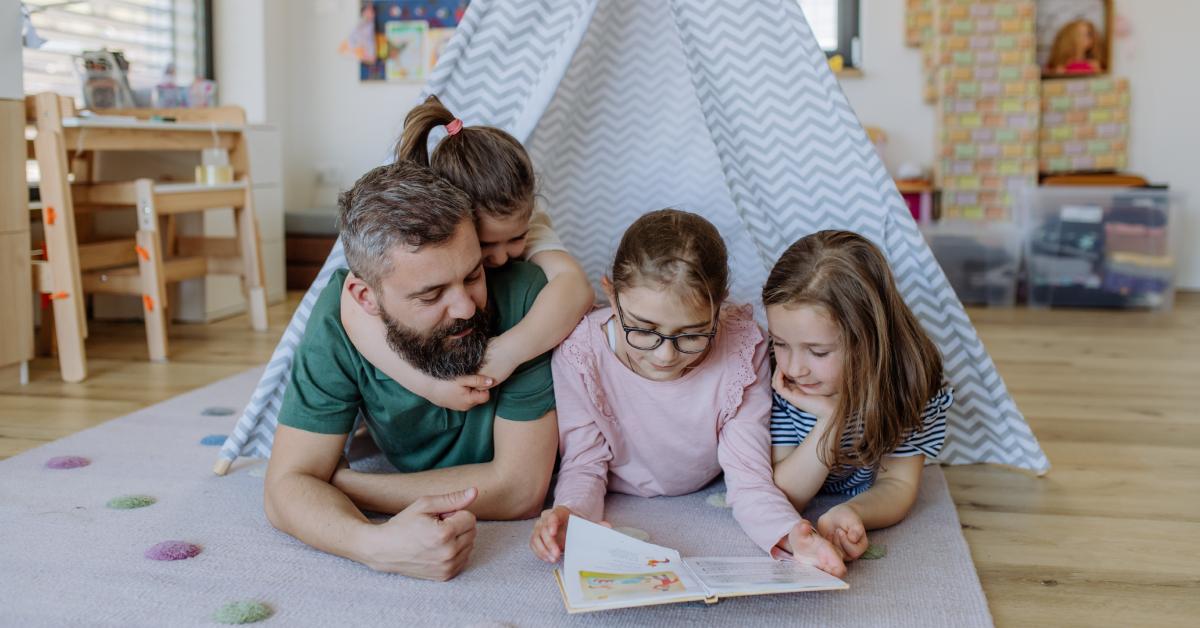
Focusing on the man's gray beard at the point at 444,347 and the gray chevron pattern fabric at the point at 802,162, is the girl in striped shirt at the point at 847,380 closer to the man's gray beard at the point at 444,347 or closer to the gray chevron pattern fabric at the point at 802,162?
the gray chevron pattern fabric at the point at 802,162

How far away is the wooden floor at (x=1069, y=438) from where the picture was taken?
1.45m

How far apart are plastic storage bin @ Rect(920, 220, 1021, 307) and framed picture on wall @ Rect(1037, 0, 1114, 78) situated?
81cm

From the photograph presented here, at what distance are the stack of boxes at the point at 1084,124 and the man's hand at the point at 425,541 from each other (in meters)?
3.91

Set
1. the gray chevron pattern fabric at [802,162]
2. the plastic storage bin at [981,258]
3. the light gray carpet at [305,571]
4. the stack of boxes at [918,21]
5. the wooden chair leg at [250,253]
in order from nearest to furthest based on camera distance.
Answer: the light gray carpet at [305,571] < the gray chevron pattern fabric at [802,162] < the wooden chair leg at [250,253] < the plastic storage bin at [981,258] < the stack of boxes at [918,21]

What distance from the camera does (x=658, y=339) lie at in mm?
1494

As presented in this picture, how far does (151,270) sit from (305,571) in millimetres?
1948

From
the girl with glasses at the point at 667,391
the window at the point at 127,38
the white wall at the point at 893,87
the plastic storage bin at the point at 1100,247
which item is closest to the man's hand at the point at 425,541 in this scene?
the girl with glasses at the point at 667,391

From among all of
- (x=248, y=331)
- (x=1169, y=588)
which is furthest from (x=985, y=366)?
(x=248, y=331)

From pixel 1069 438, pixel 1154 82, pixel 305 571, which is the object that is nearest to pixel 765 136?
pixel 1069 438

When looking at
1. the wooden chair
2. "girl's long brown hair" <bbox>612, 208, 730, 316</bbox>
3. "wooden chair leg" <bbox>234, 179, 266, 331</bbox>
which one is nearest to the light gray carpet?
"girl's long brown hair" <bbox>612, 208, 730, 316</bbox>

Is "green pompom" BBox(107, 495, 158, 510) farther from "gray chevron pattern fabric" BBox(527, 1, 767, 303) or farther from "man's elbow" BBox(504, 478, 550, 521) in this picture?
"gray chevron pattern fabric" BBox(527, 1, 767, 303)

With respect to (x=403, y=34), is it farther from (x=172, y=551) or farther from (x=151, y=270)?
(x=172, y=551)

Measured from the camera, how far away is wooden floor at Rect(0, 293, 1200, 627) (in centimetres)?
145

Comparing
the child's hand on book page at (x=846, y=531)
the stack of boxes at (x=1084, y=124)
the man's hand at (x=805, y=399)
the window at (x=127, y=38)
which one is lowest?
the child's hand on book page at (x=846, y=531)
